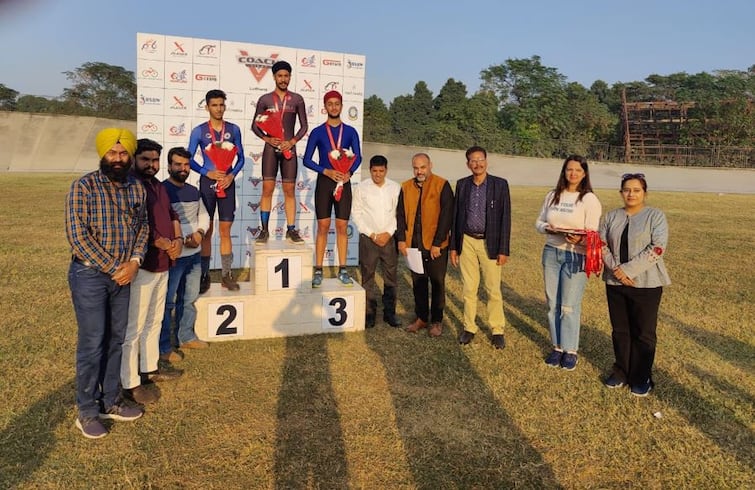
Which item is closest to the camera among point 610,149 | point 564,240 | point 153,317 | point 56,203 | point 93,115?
point 153,317

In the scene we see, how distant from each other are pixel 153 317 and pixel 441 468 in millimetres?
2383

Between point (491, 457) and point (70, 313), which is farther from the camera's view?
point (70, 313)

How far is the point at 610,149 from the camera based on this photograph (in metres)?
40.8

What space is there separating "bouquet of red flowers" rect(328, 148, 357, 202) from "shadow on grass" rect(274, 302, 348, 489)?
1.82 meters

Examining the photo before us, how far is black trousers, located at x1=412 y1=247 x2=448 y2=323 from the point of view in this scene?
5.49 metres

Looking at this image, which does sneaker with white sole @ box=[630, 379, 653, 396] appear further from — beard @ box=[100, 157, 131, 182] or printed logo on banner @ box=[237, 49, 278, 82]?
printed logo on banner @ box=[237, 49, 278, 82]

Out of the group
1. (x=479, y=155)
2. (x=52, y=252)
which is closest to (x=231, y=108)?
(x=52, y=252)

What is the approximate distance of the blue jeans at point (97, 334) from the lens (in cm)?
310

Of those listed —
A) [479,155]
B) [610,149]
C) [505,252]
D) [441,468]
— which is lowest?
[441,468]

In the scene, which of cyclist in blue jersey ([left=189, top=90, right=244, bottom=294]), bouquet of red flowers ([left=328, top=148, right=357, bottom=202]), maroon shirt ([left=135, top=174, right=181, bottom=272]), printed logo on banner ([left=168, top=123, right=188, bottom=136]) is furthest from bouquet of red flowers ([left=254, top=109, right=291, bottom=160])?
printed logo on banner ([left=168, top=123, right=188, bottom=136])

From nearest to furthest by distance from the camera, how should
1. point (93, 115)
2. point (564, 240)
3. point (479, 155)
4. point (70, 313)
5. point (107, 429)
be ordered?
point (107, 429) < point (564, 240) < point (479, 155) < point (70, 313) < point (93, 115)

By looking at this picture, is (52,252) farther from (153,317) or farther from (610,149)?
(610,149)

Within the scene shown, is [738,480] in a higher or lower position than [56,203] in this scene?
lower

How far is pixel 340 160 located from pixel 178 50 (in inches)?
158
